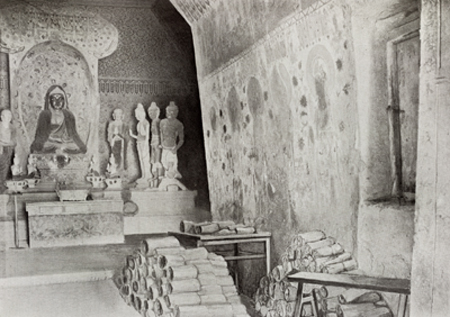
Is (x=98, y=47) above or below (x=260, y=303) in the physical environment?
above

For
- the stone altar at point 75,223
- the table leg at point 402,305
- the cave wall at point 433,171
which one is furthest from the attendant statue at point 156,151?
the cave wall at point 433,171

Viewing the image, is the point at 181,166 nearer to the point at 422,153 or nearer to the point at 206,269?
the point at 206,269

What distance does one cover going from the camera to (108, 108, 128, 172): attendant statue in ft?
43.7

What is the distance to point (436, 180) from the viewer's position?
3.85 meters

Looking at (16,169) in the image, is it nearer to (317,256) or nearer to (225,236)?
(225,236)

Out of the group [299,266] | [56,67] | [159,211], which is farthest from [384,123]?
[56,67]

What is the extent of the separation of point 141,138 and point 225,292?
718 centimetres

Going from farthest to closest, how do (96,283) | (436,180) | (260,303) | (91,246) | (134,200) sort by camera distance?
(134,200) → (91,246) → (96,283) → (260,303) → (436,180)

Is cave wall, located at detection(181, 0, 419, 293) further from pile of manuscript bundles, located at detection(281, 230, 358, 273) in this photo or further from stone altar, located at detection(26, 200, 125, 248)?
stone altar, located at detection(26, 200, 125, 248)

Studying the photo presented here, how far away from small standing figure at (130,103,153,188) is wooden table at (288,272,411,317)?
28.1 ft

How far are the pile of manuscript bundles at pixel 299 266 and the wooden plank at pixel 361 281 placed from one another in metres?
0.47

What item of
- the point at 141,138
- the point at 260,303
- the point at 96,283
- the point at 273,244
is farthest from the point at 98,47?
the point at 260,303

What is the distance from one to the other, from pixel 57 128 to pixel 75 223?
2.59 meters

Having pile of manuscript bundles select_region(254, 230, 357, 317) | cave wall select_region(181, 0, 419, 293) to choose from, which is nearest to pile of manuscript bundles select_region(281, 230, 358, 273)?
pile of manuscript bundles select_region(254, 230, 357, 317)
